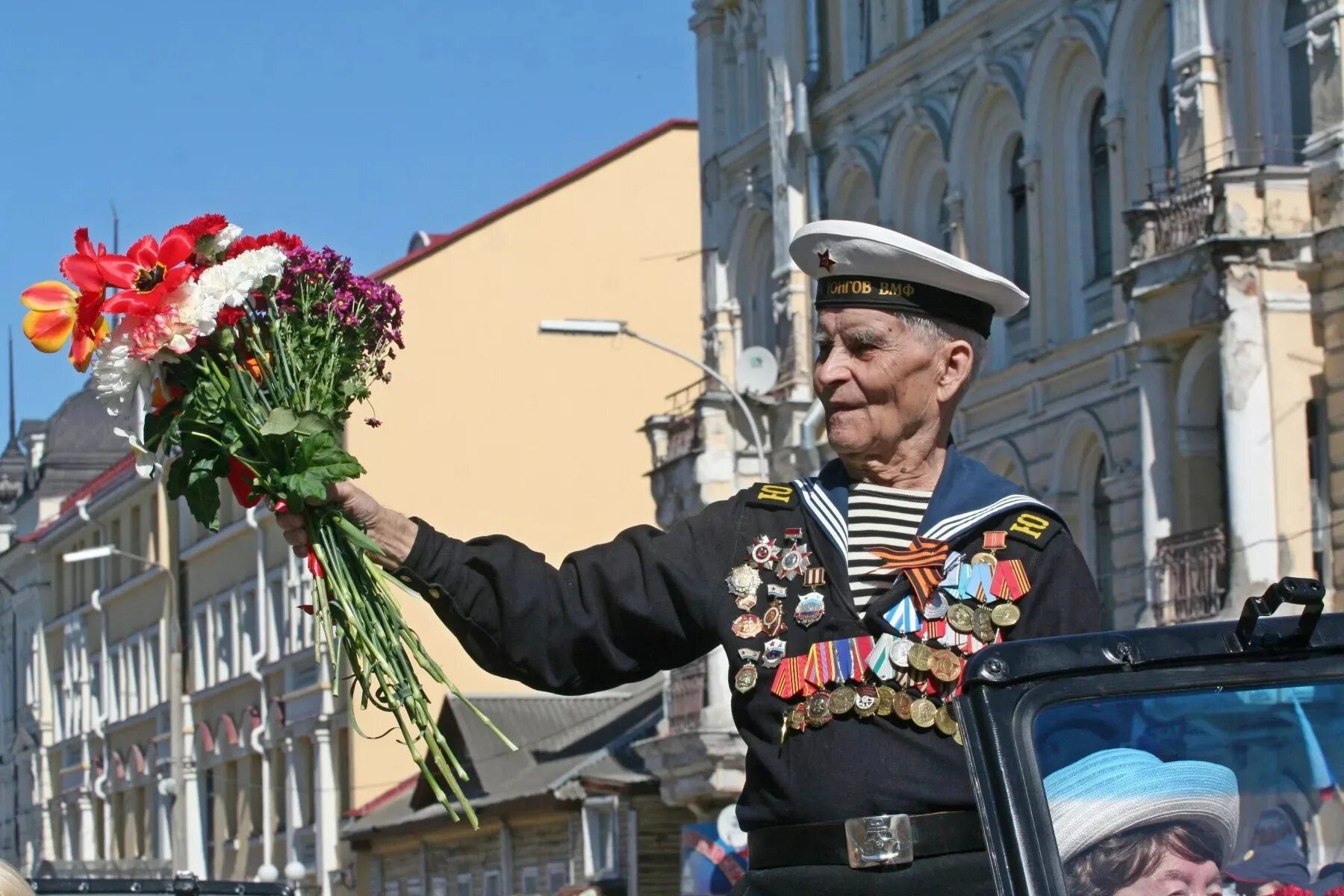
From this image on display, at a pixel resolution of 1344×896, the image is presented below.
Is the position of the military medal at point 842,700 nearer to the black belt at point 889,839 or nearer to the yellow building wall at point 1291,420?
the black belt at point 889,839

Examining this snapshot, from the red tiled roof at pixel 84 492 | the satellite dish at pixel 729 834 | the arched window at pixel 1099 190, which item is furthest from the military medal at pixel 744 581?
the red tiled roof at pixel 84 492

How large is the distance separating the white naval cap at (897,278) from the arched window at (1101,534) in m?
21.1

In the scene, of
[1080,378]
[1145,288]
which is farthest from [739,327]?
[1145,288]

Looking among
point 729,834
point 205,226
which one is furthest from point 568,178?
point 205,226

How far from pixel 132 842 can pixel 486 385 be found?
21.3 metres

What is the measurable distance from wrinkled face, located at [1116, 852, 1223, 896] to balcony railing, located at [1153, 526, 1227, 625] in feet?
63.1

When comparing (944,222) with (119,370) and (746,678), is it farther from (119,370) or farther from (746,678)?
(746,678)

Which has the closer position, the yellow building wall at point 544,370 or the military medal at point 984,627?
the military medal at point 984,627

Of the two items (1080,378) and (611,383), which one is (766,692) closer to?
(1080,378)

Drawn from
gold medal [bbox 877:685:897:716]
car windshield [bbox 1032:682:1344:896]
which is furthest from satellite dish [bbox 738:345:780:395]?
car windshield [bbox 1032:682:1344:896]

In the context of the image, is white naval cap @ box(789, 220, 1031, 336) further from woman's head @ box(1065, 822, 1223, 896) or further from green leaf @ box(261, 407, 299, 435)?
woman's head @ box(1065, 822, 1223, 896)

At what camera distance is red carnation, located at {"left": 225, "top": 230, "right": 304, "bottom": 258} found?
4883mm

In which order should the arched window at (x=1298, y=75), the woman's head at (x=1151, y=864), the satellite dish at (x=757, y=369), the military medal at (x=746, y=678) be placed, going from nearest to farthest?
the woman's head at (x=1151, y=864), the military medal at (x=746, y=678), the arched window at (x=1298, y=75), the satellite dish at (x=757, y=369)

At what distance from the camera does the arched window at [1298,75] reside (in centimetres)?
2269
